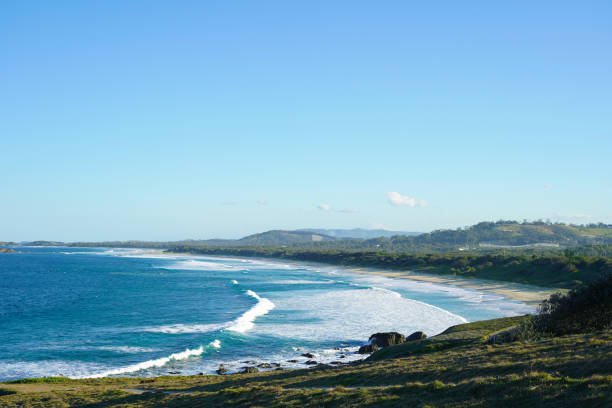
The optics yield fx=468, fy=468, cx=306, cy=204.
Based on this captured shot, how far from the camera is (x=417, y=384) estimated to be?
588 inches

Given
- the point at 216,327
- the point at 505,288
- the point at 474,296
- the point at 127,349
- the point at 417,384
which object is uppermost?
the point at 417,384

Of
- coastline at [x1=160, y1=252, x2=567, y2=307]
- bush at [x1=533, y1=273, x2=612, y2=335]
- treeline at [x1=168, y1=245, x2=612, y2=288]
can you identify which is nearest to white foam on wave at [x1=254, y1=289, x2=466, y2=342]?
bush at [x1=533, y1=273, x2=612, y2=335]

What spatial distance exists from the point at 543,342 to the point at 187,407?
15234mm

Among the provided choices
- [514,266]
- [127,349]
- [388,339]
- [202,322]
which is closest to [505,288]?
[514,266]

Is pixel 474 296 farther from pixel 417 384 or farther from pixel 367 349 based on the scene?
pixel 417 384

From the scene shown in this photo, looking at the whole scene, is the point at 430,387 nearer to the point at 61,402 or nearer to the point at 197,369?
the point at 61,402

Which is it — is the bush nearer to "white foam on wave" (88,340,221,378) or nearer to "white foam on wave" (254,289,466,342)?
"white foam on wave" (254,289,466,342)

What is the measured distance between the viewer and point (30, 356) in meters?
32.5

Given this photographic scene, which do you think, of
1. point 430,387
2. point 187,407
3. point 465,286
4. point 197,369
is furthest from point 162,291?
point 430,387

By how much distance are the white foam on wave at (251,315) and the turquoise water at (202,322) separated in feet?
0.35

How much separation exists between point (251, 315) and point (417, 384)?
33918 mm

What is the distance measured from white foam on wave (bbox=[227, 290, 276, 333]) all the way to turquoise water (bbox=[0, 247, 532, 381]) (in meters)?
0.11

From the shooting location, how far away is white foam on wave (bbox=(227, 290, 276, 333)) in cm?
4166

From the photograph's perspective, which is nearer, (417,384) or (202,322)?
(417,384)
